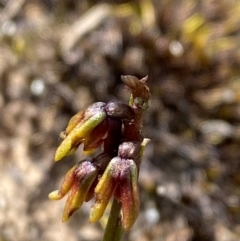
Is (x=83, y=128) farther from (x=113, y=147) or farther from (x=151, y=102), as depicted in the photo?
(x=151, y=102)

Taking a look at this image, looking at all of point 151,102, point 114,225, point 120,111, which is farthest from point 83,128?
point 151,102

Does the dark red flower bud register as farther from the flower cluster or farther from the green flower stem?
the green flower stem

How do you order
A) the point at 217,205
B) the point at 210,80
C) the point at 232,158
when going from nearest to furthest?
the point at 217,205 < the point at 232,158 < the point at 210,80

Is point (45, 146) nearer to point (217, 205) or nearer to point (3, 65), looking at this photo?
point (3, 65)

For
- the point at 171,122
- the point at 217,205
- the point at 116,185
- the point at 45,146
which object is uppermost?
the point at 116,185

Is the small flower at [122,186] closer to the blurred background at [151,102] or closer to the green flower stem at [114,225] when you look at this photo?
the green flower stem at [114,225]

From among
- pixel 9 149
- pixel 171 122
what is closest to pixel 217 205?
pixel 171 122

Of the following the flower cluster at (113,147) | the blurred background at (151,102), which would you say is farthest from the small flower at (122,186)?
the blurred background at (151,102)
